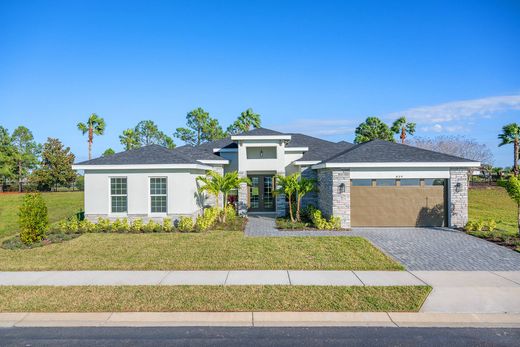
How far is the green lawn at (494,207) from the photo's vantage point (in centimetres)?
1770

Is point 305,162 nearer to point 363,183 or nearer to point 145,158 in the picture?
point 363,183

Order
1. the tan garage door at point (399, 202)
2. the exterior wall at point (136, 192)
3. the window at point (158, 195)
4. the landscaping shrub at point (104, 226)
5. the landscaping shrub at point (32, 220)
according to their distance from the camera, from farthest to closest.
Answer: the window at point (158, 195)
the exterior wall at point (136, 192)
the tan garage door at point (399, 202)
the landscaping shrub at point (104, 226)
the landscaping shrub at point (32, 220)

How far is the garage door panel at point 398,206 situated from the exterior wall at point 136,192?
8561 millimetres

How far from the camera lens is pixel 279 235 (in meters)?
14.5

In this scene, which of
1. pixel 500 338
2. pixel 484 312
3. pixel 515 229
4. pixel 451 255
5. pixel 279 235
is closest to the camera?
pixel 500 338

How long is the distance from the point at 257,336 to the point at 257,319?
1.92ft

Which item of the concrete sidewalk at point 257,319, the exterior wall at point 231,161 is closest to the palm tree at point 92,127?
the exterior wall at point 231,161

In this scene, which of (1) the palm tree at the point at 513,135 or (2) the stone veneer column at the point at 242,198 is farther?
(1) the palm tree at the point at 513,135

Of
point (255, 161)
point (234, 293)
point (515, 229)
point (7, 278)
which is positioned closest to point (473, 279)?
point (234, 293)

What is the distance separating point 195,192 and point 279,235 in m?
5.72

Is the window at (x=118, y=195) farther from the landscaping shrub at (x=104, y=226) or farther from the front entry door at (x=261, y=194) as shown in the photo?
the front entry door at (x=261, y=194)

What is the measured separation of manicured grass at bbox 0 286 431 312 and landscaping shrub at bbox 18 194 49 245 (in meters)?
5.72

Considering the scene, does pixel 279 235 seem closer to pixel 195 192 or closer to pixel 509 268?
pixel 195 192

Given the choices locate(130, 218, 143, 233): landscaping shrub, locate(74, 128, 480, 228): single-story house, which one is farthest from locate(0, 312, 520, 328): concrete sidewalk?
locate(74, 128, 480, 228): single-story house
